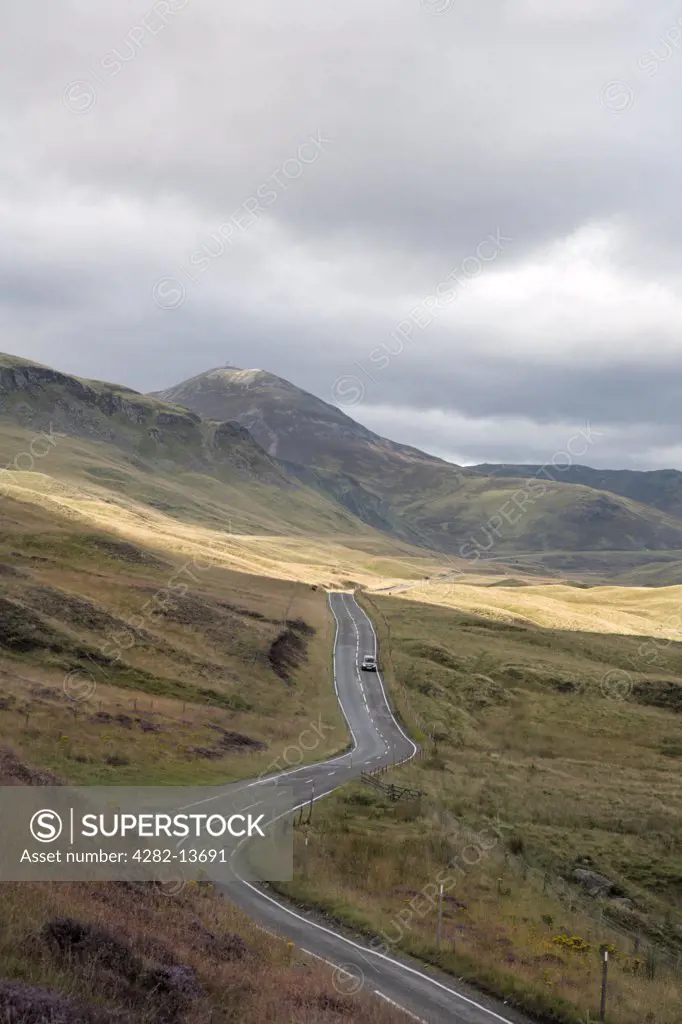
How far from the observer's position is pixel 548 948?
20.1 meters

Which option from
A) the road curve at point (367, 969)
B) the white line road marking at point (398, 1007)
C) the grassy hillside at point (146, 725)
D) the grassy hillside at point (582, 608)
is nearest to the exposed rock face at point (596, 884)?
A: the road curve at point (367, 969)

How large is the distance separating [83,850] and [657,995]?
14.4 m

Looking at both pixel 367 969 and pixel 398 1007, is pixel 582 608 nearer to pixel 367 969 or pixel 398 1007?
pixel 367 969

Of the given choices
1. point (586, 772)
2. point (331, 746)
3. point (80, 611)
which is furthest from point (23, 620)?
point (586, 772)

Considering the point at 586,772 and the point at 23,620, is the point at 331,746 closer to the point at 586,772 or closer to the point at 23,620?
the point at 586,772

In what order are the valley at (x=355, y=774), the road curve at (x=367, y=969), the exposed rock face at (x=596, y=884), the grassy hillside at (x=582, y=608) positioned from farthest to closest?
the grassy hillside at (x=582, y=608) → the exposed rock face at (x=596, y=884) → the road curve at (x=367, y=969) → the valley at (x=355, y=774)

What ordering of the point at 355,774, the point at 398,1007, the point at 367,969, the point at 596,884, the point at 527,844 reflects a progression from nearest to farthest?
1. the point at 398,1007
2. the point at 367,969
3. the point at 596,884
4. the point at 527,844
5. the point at 355,774

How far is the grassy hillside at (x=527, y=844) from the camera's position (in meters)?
19.1

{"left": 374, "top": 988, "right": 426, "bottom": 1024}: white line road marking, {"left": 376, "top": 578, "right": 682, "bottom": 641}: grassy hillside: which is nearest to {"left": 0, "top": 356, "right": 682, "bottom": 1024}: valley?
{"left": 374, "top": 988, "right": 426, "bottom": 1024}: white line road marking

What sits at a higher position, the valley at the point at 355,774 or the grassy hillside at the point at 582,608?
the grassy hillside at the point at 582,608

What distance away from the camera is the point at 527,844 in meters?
31.8

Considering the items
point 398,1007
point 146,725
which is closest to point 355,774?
point 146,725

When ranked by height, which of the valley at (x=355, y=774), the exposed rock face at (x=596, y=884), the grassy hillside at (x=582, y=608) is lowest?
the exposed rock face at (x=596, y=884)

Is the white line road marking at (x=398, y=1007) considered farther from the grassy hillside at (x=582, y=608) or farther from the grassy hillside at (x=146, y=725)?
the grassy hillside at (x=582, y=608)
